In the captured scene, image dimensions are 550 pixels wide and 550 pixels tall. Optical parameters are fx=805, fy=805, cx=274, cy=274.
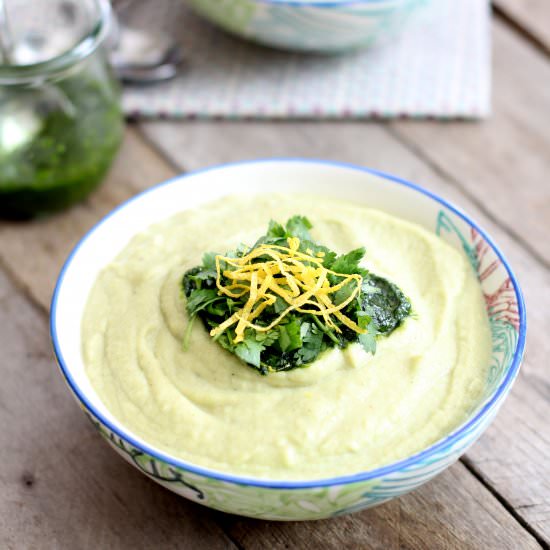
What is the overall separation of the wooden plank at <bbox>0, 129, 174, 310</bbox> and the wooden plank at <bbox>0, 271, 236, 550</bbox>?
1.28 ft

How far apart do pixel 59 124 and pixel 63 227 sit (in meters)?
0.38

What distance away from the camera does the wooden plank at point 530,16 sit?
12.5ft

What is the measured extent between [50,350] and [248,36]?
1632mm

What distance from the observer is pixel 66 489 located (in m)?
2.14

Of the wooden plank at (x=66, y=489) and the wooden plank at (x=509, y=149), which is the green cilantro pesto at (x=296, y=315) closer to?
the wooden plank at (x=66, y=489)

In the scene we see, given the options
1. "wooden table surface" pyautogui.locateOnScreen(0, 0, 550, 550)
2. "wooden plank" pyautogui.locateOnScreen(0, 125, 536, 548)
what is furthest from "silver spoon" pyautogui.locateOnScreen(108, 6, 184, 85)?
"wooden plank" pyautogui.locateOnScreen(0, 125, 536, 548)

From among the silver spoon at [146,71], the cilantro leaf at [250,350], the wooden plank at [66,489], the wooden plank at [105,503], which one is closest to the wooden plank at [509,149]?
the silver spoon at [146,71]

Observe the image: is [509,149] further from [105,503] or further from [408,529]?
[105,503]

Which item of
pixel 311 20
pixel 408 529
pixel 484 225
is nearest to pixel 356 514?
pixel 408 529

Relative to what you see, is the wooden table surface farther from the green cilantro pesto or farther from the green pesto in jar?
the green cilantro pesto

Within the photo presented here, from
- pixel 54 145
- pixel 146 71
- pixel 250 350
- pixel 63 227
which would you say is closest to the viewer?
pixel 250 350

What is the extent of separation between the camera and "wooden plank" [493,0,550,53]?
3795 mm

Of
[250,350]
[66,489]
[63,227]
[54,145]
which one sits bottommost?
[63,227]

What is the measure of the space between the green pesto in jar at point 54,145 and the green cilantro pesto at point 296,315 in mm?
988
